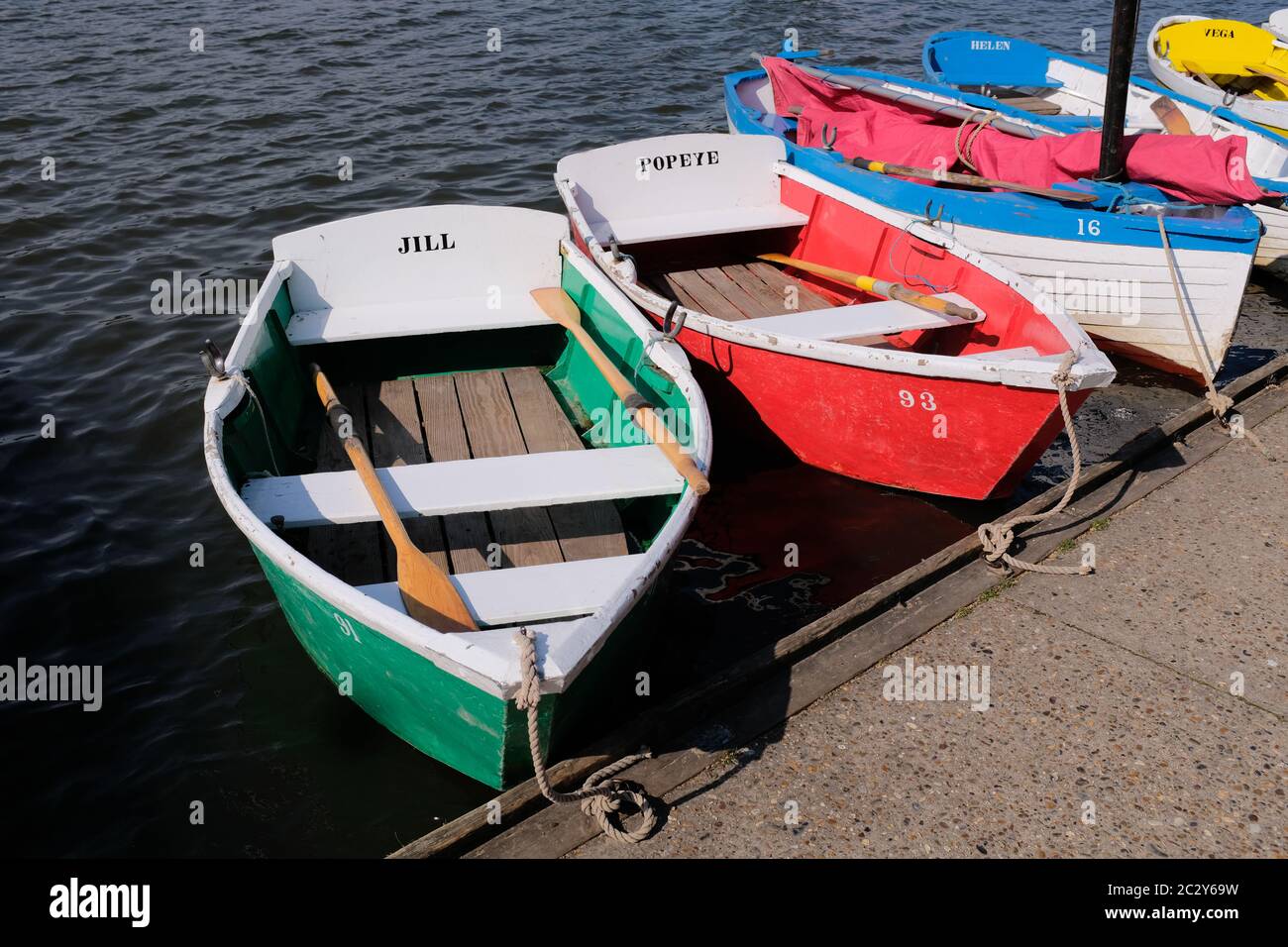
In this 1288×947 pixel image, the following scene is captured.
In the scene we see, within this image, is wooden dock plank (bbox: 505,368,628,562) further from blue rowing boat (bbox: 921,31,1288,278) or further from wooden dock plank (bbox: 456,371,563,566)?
blue rowing boat (bbox: 921,31,1288,278)

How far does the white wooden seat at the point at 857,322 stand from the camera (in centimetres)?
616

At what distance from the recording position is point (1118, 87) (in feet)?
23.3

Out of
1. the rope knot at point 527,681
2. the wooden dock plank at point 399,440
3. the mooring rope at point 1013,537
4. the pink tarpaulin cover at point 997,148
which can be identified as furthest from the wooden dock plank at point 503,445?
the pink tarpaulin cover at point 997,148

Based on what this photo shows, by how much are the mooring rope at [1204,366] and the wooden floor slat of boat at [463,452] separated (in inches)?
148

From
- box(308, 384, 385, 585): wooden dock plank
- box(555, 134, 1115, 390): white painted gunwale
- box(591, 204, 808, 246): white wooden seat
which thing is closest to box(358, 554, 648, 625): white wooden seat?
box(308, 384, 385, 585): wooden dock plank

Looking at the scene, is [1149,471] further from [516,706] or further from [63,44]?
[63,44]

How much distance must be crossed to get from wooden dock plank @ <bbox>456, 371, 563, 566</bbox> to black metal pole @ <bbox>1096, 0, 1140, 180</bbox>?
15.2 ft

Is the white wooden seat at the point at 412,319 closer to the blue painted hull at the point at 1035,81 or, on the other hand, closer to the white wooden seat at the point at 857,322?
the white wooden seat at the point at 857,322

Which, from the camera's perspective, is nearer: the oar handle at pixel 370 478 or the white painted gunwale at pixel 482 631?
the white painted gunwale at pixel 482 631

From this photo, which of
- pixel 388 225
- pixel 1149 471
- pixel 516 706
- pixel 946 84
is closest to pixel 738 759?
pixel 516 706

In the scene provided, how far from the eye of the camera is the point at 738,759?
4082 mm

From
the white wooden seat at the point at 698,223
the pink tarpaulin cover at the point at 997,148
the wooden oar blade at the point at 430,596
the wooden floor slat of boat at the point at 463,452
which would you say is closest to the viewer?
the wooden oar blade at the point at 430,596

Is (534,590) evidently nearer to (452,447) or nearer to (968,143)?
(452,447)

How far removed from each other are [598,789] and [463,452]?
7.94 feet
